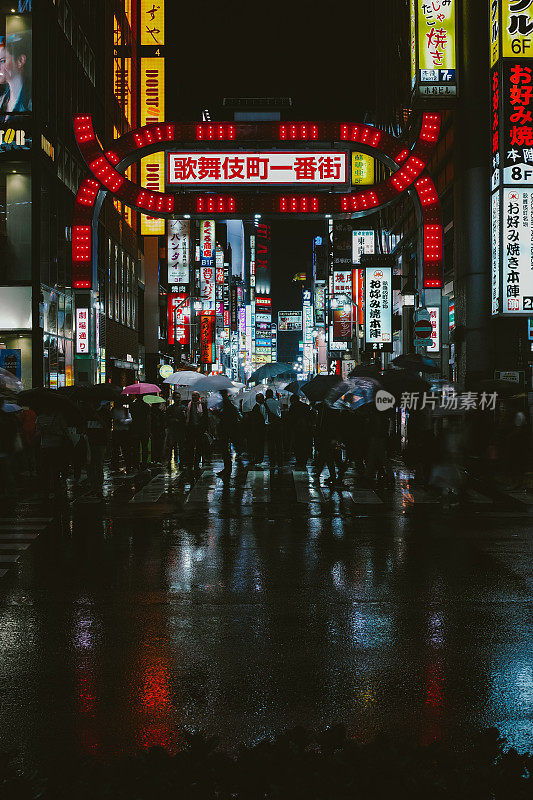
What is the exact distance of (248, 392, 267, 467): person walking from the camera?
22797mm

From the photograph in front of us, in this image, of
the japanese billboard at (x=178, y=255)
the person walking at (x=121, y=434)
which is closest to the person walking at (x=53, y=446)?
the person walking at (x=121, y=434)

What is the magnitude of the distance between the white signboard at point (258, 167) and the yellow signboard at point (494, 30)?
5.82m

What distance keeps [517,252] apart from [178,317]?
37945 millimetres

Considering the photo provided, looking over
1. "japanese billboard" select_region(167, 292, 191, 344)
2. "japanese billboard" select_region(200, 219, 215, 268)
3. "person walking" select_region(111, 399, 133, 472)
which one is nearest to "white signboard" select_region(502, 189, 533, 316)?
"person walking" select_region(111, 399, 133, 472)

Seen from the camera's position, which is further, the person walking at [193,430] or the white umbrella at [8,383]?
the person walking at [193,430]

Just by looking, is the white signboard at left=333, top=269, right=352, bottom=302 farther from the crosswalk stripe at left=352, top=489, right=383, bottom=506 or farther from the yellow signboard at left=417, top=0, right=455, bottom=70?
the crosswalk stripe at left=352, top=489, right=383, bottom=506

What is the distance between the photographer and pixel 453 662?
237 inches

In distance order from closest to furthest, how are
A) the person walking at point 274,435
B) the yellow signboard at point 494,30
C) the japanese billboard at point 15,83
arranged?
1. the person walking at point 274,435
2. the yellow signboard at point 494,30
3. the japanese billboard at point 15,83

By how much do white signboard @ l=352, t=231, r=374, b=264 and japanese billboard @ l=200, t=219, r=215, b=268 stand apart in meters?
Result: 18.3

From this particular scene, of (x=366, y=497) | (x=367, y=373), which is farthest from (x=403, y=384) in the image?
(x=366, y=497)

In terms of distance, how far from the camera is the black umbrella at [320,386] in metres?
20.3

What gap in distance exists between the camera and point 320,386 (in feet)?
69.4

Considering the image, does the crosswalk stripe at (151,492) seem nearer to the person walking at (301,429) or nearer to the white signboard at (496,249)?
the person walking at (301,429)

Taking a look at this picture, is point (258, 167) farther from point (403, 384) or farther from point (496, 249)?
point (403, 384)
